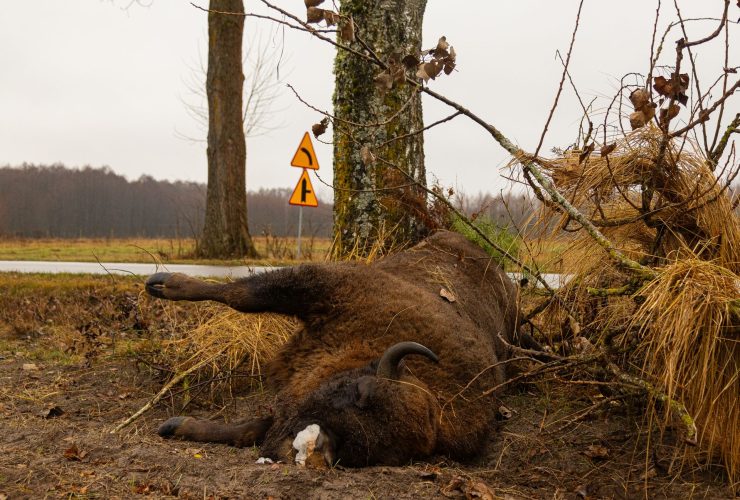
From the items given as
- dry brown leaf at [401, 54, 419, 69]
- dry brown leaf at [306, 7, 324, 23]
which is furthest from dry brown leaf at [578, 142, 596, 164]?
dry brown leaf at [306, 7, 324, 23]

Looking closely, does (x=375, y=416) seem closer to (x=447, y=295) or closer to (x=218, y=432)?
(x=218, y=432)

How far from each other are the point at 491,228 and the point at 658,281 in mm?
2510

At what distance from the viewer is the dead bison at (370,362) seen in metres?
3.66

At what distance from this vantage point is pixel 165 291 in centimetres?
477

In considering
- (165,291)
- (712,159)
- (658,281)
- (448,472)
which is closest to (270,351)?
(165,291)

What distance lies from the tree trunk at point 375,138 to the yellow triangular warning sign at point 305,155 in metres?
8.02

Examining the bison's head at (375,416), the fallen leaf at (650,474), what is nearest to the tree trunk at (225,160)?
the bison's head at (375,416)

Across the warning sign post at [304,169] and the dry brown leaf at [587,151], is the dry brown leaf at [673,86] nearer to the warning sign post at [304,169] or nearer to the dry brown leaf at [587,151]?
the dry brown leaf at [587,151]

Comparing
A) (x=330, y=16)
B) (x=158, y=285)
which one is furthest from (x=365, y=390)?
(x=330, y=16)

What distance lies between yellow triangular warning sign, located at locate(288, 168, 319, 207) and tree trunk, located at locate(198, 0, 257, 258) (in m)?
2.02

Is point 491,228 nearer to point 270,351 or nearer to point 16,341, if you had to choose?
point 270,351

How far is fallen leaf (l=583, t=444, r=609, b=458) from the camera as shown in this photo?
4.13 meters

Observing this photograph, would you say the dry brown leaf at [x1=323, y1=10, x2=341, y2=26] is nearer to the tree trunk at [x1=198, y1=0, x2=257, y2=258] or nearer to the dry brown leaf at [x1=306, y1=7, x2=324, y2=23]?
the dry brown leaf at [x1=306, y1=7, x2=324, y2=23]

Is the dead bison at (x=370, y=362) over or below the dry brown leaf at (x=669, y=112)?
below
